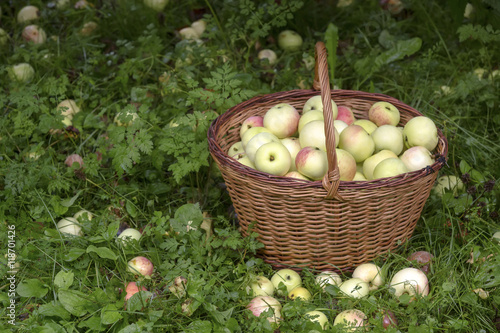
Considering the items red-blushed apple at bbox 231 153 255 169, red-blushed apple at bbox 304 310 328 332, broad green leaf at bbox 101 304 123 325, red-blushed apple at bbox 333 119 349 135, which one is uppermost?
red-blushed apple at bbox 333 119 349 135

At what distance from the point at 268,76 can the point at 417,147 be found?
5.44 feet

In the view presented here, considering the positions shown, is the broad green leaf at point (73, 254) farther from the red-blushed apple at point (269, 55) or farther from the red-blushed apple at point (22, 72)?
the red-blushed apple at point (269, 55)

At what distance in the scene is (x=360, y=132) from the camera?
268cm

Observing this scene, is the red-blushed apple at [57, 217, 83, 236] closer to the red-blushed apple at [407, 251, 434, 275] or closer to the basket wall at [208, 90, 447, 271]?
the basket wall at [208, 90, 447, 271]

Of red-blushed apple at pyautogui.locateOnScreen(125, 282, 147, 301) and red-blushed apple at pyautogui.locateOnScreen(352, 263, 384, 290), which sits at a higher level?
red-blushed apple at pyautogui.locateOnScreen(125, 282, 147, 301)

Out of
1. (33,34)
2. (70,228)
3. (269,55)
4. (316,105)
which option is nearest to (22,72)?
(33,34)

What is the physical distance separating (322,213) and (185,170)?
77 cm

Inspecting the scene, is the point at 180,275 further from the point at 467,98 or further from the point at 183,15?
the point at 183,15

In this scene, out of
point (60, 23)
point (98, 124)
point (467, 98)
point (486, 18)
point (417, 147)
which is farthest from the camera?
point (60, 23)

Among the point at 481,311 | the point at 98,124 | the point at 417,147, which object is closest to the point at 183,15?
the point at 98,124

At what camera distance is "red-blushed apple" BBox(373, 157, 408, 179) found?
2494 mm

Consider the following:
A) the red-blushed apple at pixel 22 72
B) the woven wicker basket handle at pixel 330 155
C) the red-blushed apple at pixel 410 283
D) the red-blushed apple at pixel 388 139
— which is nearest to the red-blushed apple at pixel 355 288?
the red-blushed apple at pixel 410 283

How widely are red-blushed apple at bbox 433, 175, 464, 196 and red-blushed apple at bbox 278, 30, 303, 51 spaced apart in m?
1.78

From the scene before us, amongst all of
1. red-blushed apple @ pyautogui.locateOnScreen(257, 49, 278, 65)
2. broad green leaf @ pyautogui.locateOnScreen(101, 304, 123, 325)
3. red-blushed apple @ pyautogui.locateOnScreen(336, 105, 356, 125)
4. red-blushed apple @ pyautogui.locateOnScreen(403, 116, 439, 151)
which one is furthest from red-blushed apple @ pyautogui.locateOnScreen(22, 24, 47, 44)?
red-blushed apple @ pyautogui.locateOnScreen(403, 116, 439, 151)
